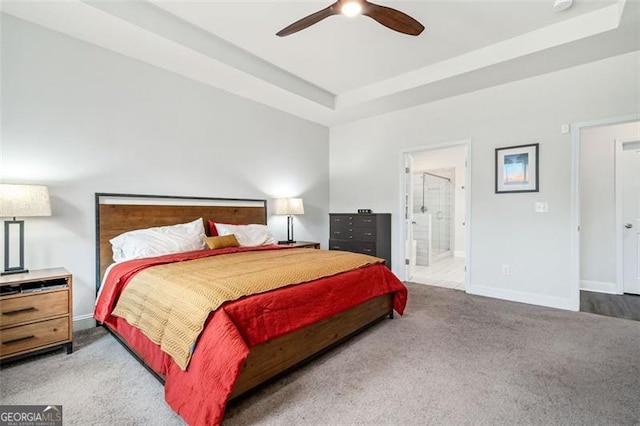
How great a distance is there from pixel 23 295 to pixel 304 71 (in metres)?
3.51

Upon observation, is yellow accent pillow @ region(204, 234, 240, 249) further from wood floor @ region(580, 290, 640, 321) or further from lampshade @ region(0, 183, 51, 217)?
wood floor @ region(580, 290, 640, 321)

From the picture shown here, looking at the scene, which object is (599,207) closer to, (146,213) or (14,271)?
(146,213)

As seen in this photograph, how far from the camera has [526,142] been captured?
3707 millimetres

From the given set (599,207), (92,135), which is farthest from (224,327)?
(599,207)

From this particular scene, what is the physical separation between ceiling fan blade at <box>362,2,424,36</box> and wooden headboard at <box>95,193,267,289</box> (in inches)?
107

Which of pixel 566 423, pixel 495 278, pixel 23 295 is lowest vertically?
pixel 566 423

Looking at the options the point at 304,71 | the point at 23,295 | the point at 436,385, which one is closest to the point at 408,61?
the point at 304,71

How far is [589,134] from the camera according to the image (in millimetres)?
4180

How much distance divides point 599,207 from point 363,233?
316 cm

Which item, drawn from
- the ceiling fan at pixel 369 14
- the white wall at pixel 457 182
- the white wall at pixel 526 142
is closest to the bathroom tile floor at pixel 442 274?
the white wall at pixel 526 142

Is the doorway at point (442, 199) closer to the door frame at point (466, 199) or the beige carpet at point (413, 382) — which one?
the door frame at point (466, 199)

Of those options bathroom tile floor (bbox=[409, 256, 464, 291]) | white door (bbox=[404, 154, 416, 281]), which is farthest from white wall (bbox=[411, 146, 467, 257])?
white door (bbox=[404, 154, 416, 281])

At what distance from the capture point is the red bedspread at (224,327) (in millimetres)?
1489

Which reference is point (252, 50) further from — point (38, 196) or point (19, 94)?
point (38, 196)
